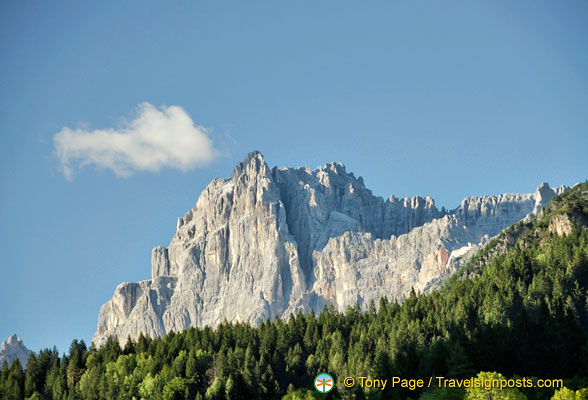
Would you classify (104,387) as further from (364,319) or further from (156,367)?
(364,319)

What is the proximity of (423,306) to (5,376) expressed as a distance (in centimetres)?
8333

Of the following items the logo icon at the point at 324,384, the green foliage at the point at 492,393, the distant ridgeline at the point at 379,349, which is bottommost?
the green foliage at the point at 492,393

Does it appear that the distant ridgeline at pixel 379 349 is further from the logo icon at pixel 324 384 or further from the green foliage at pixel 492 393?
the green foliage at pixel 492 393

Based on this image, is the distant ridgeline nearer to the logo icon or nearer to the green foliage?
the logo icon

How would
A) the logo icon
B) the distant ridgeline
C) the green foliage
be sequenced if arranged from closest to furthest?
the green foliage, the logo icon, the distant ridgeline

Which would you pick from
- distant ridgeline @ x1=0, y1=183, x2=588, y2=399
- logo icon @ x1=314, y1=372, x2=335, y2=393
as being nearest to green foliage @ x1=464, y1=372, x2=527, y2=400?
distant ridgeline @ x1=0, y1=183, x2=588, y2=399

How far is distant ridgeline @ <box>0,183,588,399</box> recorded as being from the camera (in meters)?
114

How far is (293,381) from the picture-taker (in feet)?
463

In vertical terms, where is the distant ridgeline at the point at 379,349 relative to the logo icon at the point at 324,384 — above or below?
above

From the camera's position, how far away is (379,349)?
137 m

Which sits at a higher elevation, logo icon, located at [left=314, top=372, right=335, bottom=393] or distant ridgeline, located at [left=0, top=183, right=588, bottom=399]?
distant ridgeline, located at [left=0, top=183, right=588, bottom=399]

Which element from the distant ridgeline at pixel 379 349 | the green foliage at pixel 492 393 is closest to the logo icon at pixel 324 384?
the distant ridgeline at pixel 379 349

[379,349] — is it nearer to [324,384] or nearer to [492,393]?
[324,384]

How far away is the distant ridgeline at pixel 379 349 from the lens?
114 metres
